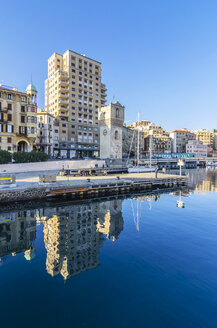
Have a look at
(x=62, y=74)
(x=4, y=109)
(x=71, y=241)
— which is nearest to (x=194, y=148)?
(x=62, y=74)

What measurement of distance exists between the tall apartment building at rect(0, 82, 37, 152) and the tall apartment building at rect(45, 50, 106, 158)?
66.2ft

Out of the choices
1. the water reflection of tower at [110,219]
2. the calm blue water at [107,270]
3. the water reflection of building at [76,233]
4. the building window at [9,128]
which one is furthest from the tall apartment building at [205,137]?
the water reflection of building at [76,233]

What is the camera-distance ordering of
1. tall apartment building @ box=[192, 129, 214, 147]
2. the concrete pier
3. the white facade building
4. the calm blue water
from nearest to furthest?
the calm blue water → the concrete pier → the white facade building → tall apartment building @ box=[192, 129, 214, 147]

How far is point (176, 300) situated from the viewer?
8.71 meters

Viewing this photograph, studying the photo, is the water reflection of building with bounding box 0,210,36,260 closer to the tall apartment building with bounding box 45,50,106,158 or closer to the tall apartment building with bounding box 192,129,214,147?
the tall apartment building with bounding box 45,50,106,158

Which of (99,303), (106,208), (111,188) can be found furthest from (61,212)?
(99,303)

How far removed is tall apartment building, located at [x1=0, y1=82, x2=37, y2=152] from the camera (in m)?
47.2

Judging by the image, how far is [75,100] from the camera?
7850cm

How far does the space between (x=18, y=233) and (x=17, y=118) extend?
138 feet

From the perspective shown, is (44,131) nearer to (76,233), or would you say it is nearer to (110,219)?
(110,219)

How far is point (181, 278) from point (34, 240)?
11528 millimetres

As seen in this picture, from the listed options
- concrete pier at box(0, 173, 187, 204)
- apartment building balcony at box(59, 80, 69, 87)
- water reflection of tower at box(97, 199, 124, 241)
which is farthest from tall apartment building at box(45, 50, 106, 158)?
water reflection of tower at box(97, 199, 124, 241)

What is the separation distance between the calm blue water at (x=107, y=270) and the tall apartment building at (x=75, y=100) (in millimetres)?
56715

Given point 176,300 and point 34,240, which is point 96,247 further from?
point 176,300
